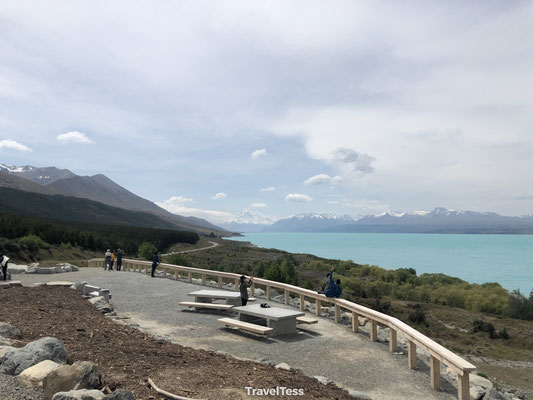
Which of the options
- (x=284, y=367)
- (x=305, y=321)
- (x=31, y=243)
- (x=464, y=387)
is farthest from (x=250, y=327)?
(x=31, y=243)

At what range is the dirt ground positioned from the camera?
17.2ft

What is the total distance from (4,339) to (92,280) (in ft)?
43.3

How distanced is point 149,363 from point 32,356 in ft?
5.67

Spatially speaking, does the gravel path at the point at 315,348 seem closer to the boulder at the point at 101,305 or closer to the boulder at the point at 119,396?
the boulder at the point at 101,305

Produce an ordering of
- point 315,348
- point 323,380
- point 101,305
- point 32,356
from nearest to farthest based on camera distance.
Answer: point 32,356 → point 323,380 → point 315,348 → point 101,305

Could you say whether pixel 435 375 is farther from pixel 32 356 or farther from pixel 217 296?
pixel 217 296

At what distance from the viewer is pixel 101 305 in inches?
466

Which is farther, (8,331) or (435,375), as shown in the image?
(8,331)

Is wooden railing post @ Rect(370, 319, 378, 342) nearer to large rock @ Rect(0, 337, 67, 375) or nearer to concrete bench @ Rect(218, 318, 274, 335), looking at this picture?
concrete bench @ Rect(218, 318, 274, 335)

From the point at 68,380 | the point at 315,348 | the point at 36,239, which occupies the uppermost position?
the point at 36,239

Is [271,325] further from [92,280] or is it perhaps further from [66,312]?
[92,280]

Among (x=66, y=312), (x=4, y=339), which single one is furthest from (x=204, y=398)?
(x=66, y=312)

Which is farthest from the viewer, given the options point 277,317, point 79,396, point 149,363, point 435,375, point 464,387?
point 277,317

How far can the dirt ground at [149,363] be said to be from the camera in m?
5.25
